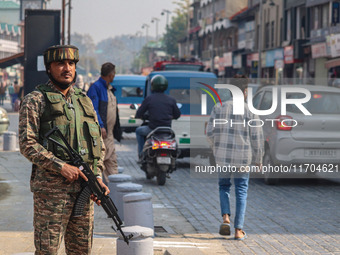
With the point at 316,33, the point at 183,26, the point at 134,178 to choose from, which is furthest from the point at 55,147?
the point at 183,26

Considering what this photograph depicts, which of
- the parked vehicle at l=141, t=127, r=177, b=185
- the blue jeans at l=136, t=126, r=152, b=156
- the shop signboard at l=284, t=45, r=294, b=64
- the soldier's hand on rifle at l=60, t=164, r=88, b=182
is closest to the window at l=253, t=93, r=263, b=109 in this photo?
the parked vehicle at l=141, t=127, r=177, b=185

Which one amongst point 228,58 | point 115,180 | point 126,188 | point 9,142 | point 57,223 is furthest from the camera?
point 228,58

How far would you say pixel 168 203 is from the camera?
11094 mm

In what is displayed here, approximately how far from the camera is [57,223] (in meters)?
5.02

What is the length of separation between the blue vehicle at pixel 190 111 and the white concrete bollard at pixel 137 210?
730 centimetres

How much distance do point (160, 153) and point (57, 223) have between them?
8046mm

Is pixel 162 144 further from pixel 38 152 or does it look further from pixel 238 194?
pixel 38 152

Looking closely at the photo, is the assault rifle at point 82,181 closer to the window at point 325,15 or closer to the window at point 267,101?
the window at point 267,101

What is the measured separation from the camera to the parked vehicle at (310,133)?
43.2 ft

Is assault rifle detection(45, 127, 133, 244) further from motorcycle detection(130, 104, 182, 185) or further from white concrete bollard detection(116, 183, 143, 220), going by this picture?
motorcycle detection(130, 104, 182, 185)

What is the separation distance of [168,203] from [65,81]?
20.4 ft

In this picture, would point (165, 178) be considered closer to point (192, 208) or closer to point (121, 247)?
point (192, 208)

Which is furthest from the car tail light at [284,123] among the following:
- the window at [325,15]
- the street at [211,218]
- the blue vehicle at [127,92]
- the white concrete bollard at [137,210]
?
the window at [325,15]

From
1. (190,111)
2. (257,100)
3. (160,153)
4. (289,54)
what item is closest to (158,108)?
(160,153)
